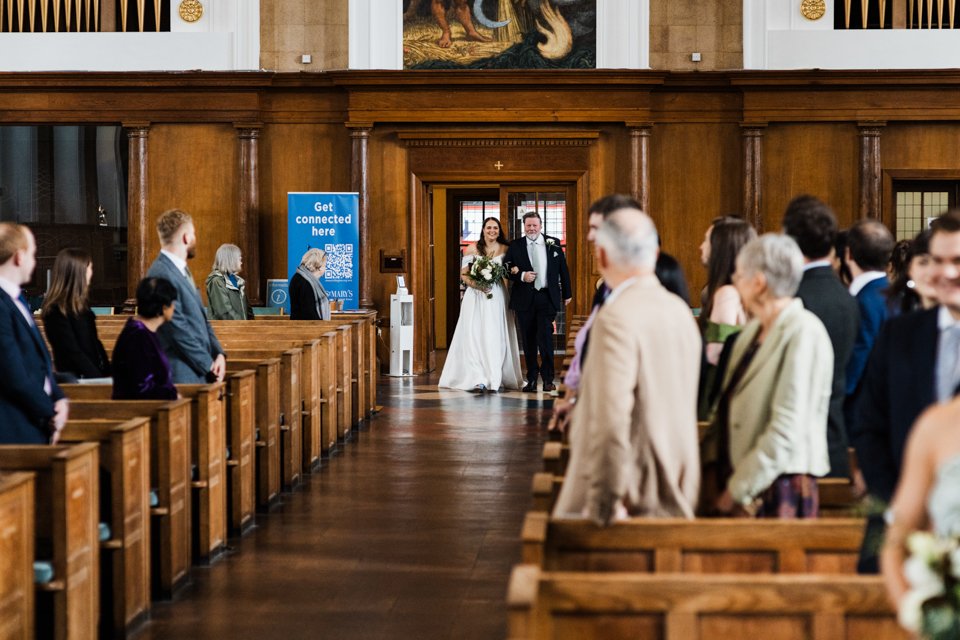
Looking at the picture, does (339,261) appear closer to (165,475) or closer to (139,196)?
(139,196)

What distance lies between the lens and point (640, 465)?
348cm

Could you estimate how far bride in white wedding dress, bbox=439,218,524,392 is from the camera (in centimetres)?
1302

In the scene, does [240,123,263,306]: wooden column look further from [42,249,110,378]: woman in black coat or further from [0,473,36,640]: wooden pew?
[0,473,36,640]: wooden pew

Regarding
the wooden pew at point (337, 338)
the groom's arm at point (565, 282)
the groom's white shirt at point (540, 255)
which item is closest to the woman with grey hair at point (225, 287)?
the wooden pew at point (337, 338)

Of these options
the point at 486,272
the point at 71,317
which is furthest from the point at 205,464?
the point at 486,272

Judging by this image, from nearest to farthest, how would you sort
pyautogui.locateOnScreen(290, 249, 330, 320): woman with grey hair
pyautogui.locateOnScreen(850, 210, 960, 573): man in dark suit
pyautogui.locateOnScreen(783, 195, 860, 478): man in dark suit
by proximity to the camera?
pyautogui.locateOnScreen(850, 210, 960, 573): man in dark suit
pyautogui.locateOnScreen(783, 195, 860, 478): man in dark suit
pyautogui.locateOnScreen(290, 249, 330, 320): woman with grey hair

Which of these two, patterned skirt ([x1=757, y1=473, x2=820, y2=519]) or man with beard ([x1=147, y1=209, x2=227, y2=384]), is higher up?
man with beard ([x1=147, y1=209, x2=227, y2=384])

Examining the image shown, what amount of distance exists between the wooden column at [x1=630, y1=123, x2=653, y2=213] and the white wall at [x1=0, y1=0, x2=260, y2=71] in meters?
4.23

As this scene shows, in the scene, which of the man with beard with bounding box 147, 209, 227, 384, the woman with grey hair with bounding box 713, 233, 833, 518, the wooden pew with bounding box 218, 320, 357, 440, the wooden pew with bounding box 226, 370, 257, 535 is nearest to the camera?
the woman with grey hair with bounding box 713, 233, 833, 518

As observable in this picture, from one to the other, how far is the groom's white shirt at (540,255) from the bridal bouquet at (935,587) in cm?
1096

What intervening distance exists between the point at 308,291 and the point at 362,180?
10.5 ft

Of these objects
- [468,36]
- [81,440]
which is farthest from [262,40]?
[81,440]

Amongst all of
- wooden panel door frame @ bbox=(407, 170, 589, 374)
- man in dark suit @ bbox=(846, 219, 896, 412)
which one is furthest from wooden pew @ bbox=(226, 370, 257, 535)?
wooden panel door frame @ bbox=(407, 170, 589, 374)

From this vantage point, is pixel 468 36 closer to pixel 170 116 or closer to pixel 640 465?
pixel 170 116
